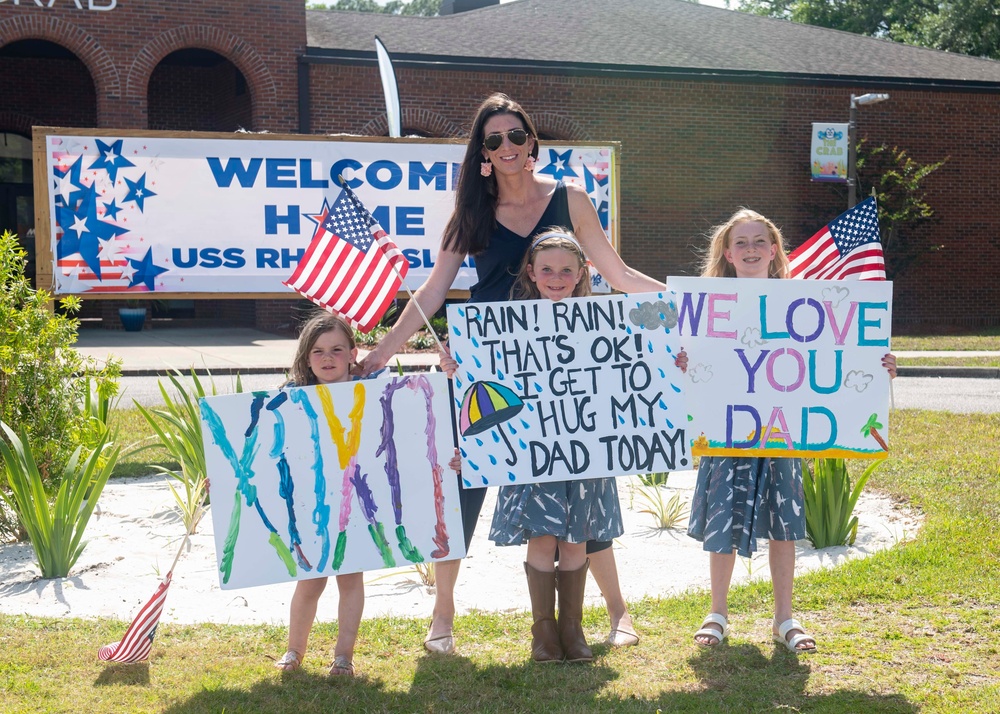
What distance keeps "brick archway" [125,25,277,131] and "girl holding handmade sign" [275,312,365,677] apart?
16.7 m

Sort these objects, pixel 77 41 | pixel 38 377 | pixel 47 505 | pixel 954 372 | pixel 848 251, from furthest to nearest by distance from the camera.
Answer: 1. pixel 77 41
2. pixel 954 372
3. pixel 38 377
4. pixel 47 505
5. pixel 848 251

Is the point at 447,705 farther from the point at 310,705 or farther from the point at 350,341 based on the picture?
the point at 350,341

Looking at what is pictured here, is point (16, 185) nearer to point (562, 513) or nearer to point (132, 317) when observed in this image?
point (132, 317)

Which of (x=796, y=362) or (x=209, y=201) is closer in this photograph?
(x=796, y=362)

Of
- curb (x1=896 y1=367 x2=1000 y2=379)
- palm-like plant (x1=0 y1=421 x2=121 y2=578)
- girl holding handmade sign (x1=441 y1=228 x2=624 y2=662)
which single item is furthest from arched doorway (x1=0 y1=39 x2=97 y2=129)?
girl holding handmade sign (x1=441 y1=228 x2=624 y2=662)

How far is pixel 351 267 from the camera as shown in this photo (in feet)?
13.1

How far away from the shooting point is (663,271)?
2217cm

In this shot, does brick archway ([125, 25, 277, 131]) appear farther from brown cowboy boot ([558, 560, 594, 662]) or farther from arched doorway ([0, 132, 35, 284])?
brown cowboy boot ([558, 560, 594, 662])

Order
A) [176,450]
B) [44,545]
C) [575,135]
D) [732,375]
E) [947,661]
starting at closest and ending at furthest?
[947,661], [732,375], [44,545], [176,450], [575,135]

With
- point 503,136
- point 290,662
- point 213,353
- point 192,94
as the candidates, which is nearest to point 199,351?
point 213,353

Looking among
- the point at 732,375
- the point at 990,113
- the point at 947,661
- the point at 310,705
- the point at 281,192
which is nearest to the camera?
the point at 310,705

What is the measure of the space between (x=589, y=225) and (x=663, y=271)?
735 inches

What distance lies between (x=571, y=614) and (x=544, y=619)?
0.10m

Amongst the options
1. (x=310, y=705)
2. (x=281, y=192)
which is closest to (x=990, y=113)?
(x=281, y=192)
